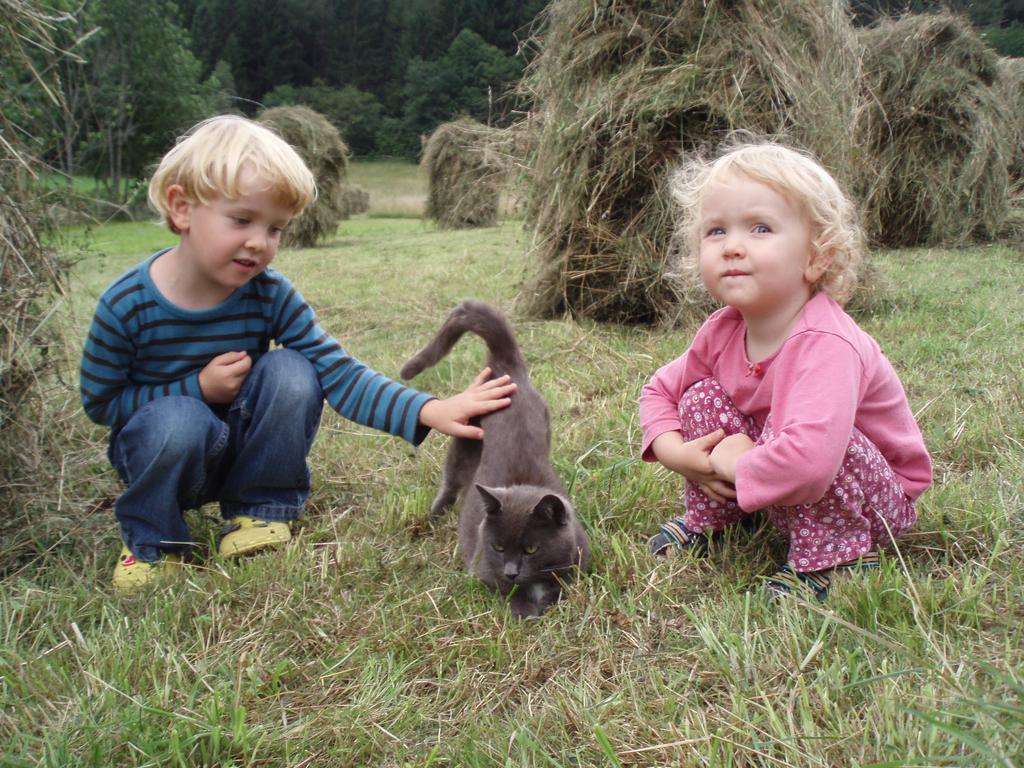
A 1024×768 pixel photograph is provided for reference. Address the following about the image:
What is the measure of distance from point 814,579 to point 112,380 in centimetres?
208

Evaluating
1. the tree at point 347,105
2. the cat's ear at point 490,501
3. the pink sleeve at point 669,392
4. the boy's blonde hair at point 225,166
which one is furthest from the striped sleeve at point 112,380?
the tree at point 347,105

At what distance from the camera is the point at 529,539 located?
7.12ft

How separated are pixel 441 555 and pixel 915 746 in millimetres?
1506

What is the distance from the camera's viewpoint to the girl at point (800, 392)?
1755 mm

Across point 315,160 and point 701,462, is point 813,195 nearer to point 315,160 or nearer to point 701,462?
point 701,462

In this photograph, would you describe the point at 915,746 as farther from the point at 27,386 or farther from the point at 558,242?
the point at 558,242

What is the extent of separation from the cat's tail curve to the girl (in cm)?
91

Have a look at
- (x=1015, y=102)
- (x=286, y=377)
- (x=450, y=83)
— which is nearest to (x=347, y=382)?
(x=286, y=377)

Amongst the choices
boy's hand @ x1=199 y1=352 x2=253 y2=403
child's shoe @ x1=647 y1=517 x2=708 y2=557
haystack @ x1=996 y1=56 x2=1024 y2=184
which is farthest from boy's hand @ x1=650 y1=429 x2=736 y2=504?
haystack @ x1=996 y1=56 x2=1024 y2=184

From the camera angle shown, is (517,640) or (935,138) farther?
(935,138)

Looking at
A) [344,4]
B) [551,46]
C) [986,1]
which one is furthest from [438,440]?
[344,4]

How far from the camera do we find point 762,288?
6.14 feet

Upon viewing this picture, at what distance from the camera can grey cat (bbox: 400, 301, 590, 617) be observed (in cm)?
217

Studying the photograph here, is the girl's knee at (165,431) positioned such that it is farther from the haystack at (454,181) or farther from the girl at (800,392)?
the haystack at (454,181)
